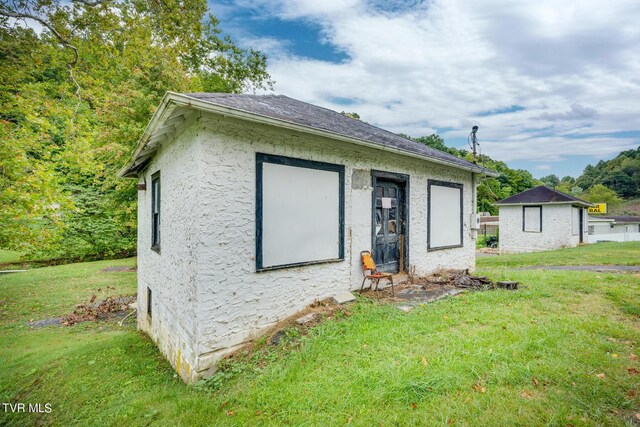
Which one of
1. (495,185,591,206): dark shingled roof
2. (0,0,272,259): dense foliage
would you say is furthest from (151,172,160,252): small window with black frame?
(495,185,591,206): dark shingled roof

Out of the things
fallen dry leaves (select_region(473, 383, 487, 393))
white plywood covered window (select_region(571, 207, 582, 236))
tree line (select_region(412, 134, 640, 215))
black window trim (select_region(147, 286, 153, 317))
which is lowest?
black window trim (select_region(147, 286, 153, 317))

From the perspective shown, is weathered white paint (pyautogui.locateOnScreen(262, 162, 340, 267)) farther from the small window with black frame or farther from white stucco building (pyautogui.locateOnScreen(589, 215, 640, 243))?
white stucco building (pyautogui.locateOnScreen(589, 215, 640, 243))

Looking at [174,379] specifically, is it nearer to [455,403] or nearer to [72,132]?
[455,403]

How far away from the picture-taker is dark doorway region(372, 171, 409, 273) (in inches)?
265

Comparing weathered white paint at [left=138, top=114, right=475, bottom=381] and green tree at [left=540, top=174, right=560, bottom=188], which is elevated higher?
green tree at [left=540, top=174, right=560, bottom=188]

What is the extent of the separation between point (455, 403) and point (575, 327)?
3017mm

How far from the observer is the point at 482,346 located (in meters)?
3.73

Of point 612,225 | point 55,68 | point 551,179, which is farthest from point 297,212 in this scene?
point 551,179

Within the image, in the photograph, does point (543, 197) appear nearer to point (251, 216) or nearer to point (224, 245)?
point (251, 216)

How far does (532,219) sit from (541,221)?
542mm

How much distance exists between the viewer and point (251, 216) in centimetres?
454

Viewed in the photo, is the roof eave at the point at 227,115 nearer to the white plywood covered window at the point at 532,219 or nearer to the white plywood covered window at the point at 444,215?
the white plywood covered window at the point at 444,215

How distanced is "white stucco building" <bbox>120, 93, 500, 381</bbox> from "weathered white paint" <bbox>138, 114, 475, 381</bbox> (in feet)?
0.06

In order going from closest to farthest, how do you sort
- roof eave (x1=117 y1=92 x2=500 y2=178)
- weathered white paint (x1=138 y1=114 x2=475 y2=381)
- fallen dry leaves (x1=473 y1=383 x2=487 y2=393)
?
1. fallen dry leaves (x1=473 y1=383 x2=487 y2=393)
2. roof eave (x1=117 y1=92 x2=500 y2=178)
3. weathered white paint (x1=138 y1=114 x2=475 y2=381)
